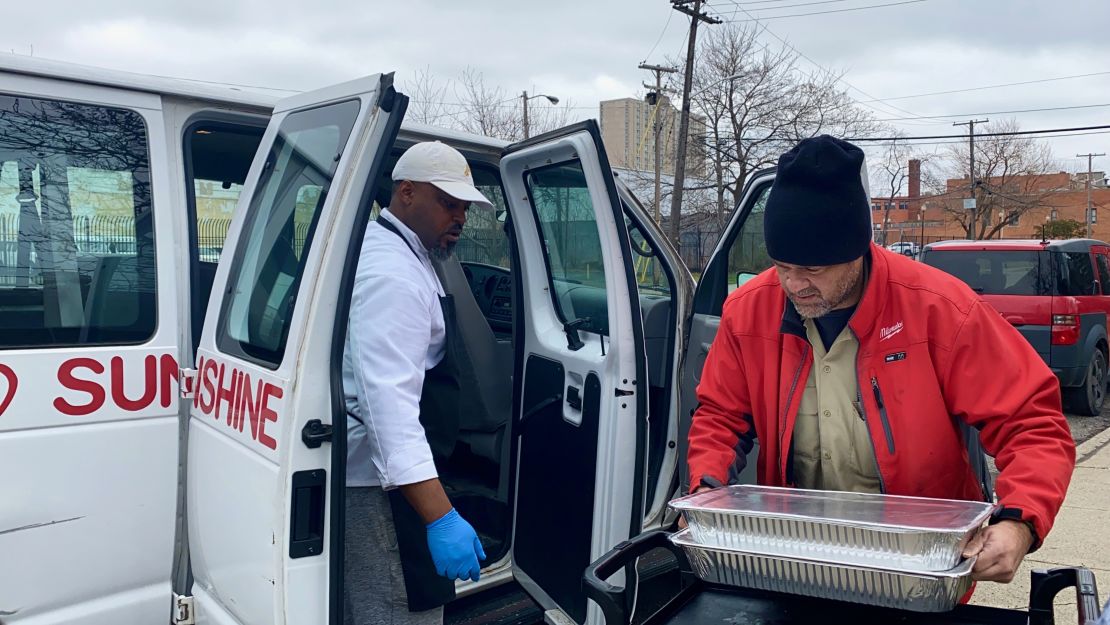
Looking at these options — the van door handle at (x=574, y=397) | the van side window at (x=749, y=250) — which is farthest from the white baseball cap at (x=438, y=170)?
the van side window at (x=749, y=250)

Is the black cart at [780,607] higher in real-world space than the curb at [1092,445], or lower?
higher

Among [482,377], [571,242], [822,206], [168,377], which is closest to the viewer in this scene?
[822,206]

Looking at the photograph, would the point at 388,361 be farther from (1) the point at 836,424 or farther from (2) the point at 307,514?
(1) the point at 836,424

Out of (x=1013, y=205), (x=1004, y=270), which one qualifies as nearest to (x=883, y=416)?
(x=1004, y=270)

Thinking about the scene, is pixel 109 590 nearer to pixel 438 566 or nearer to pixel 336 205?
pixel 438 566

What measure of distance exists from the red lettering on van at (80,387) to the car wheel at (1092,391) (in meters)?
9.11

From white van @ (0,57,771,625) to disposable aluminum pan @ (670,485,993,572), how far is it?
0.92m

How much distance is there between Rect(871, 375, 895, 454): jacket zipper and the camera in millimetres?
1854

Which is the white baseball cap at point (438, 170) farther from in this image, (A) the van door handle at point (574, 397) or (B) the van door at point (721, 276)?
(B) the van door at point (721, 276)

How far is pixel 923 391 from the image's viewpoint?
1824 millimetres

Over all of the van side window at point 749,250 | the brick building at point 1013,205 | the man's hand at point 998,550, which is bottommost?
the man's hand at point 998,550

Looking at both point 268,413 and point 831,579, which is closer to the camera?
point 831,579

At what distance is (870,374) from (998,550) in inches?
18.6

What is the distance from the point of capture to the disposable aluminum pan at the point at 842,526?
1438 millimetres
